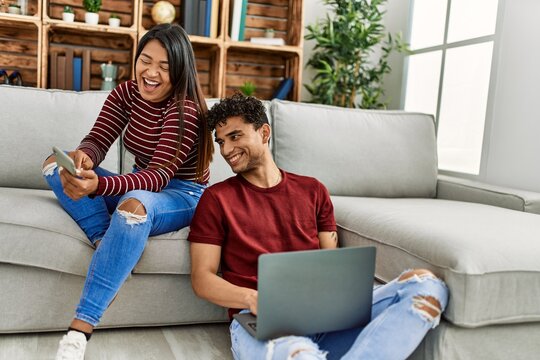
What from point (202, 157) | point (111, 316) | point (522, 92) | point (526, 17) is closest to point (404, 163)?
point (522, 92)

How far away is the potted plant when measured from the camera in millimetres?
2752

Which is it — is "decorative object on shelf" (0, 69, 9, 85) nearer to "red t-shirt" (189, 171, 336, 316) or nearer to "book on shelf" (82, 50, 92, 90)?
"book on shelf" (82, 50, 92, 90)

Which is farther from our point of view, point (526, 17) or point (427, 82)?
point (427, 82)

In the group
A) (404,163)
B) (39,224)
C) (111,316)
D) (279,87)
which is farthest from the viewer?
(279,87)

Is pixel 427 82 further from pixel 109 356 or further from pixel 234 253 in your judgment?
pixel 109 356

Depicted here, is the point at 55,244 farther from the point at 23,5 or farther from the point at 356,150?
the point at 23,5

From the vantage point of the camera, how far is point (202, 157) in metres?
1.63

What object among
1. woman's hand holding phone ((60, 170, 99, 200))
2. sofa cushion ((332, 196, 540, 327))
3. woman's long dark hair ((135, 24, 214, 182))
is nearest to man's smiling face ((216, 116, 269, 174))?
woman's long dark hair ((135, 24, 214, 182))

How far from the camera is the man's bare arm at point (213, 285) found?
1.28 meters

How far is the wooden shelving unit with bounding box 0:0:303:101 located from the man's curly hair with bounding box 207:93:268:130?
1.49 m

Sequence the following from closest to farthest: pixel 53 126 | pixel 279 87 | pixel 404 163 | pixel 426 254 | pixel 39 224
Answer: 1. pixel 426 254
2. pixel 39 224
3. pixel 53 126
4. pixel 404 163
5. pixel 279 87

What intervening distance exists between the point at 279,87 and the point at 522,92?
1.32 metres

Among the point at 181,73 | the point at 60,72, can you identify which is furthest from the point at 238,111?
the point at 60,72

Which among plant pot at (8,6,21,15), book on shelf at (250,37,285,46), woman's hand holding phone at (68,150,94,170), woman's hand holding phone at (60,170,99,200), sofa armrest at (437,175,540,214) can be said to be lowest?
sofa armrest at (437,175,540,214)
